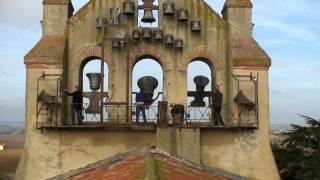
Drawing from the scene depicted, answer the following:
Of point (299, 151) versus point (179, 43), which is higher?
point (179, 43)

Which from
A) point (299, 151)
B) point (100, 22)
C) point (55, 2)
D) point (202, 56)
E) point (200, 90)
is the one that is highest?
point (55, 2)

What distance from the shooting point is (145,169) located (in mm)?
9477

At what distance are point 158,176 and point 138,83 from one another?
8579 millimetres

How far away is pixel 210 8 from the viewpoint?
17781 millimetres

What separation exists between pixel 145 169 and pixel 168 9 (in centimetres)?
888

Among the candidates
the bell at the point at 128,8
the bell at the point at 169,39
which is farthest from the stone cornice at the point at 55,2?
the bell at the point at 169,39

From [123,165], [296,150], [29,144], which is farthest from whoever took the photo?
[296,150]

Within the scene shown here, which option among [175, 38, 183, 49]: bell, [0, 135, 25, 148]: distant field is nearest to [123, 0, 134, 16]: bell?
[175, 38, 183, 49]: bell

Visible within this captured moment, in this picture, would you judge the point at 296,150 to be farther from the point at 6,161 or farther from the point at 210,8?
the point at 6,161

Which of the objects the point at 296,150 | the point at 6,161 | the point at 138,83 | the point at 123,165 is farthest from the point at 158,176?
the point at 6,161

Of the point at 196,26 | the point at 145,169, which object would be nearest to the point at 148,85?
the point at 196,26

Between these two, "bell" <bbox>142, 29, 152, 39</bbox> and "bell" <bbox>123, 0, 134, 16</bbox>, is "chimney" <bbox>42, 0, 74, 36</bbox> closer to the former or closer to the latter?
"bell" <bbox>123, 0, 134, 16</bbox>

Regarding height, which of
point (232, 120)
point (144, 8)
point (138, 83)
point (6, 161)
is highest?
point (144, 8)

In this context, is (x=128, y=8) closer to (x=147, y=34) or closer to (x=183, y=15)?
(x=147, y=34)
